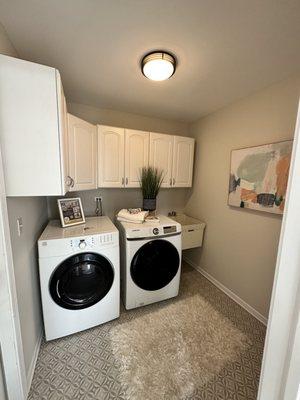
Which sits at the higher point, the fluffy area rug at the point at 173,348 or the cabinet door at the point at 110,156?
the cabinet door at the point at 110,156

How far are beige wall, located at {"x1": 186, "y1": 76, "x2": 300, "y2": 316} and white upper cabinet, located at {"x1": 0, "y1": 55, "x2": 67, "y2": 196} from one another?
1829 millimetres

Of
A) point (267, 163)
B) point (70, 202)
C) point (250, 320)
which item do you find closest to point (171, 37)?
point (267, 163)

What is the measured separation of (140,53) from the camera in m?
1.30

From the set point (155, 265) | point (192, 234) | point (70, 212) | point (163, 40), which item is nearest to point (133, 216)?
point (155, 265)

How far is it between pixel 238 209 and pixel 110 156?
166 centimetres

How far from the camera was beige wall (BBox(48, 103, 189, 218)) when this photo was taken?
222 cm

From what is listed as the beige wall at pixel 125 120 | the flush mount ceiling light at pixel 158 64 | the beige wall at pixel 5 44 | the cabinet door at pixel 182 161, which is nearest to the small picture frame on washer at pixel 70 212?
the beige wall at pixel 125 120

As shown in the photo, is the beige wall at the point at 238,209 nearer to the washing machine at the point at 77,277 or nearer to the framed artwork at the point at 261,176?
the framed artwork at the point at 261,176

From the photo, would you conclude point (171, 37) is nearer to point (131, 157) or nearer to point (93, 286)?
point (131, 157)

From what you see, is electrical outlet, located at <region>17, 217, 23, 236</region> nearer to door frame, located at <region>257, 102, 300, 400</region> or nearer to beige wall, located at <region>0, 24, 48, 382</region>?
beige wall, located at <region>0, 24, 48, 382</region>

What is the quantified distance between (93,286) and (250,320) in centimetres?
167

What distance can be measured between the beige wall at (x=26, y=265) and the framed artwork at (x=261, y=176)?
2.08m

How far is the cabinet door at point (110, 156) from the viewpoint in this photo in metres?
2.05

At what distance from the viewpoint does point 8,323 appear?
0.97 m
